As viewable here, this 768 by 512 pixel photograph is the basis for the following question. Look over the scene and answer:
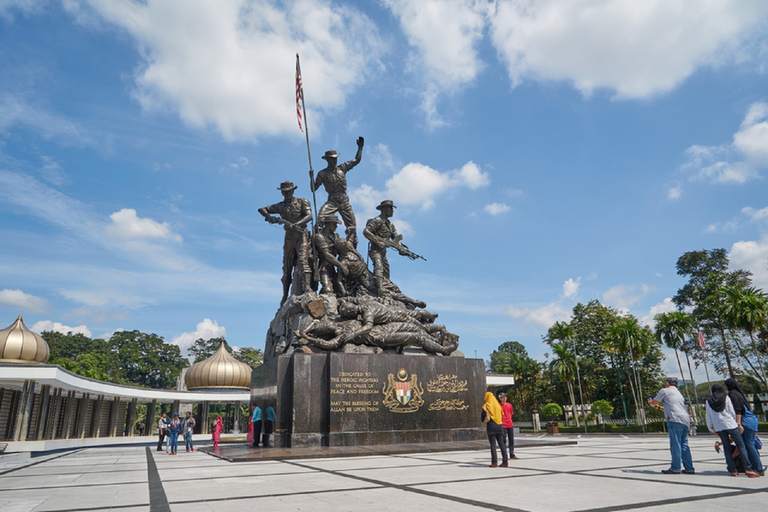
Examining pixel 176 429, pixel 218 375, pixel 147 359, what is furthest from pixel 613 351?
pixel 147 359

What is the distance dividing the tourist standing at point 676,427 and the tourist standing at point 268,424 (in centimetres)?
892

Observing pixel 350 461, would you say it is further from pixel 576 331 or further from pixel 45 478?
pixel 576 331

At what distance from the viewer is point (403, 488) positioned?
18.9 feet

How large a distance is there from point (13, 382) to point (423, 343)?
20.6m

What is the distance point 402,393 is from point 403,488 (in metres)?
7.39

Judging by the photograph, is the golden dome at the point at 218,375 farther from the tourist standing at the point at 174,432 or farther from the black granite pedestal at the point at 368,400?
the black granite pedestal at the point at 368,400

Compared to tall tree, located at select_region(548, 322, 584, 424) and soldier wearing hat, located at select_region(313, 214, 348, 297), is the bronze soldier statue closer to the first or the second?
soldier wearing hat, located at select_region(313, 214, 348, 297)

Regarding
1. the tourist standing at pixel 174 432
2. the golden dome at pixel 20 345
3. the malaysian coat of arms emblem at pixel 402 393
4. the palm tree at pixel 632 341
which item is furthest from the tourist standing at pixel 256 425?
the palm tree at pixel 632 341

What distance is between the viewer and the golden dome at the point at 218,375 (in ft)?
105

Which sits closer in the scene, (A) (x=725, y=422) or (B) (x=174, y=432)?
(A) (x=725, y=422)

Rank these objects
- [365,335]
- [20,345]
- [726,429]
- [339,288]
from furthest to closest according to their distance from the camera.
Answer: [20,345]
[339,288]
[365,335]
[726,429]

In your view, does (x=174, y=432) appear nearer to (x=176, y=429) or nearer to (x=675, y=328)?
(x=176, y=429)

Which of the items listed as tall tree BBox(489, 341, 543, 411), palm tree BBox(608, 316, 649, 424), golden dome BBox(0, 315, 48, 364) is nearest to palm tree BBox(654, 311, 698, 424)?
palm tree BBox(608, 316, 649, 424)

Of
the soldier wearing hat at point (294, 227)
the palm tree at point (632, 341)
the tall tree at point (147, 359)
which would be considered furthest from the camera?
the tall tree at point (147, 359)
